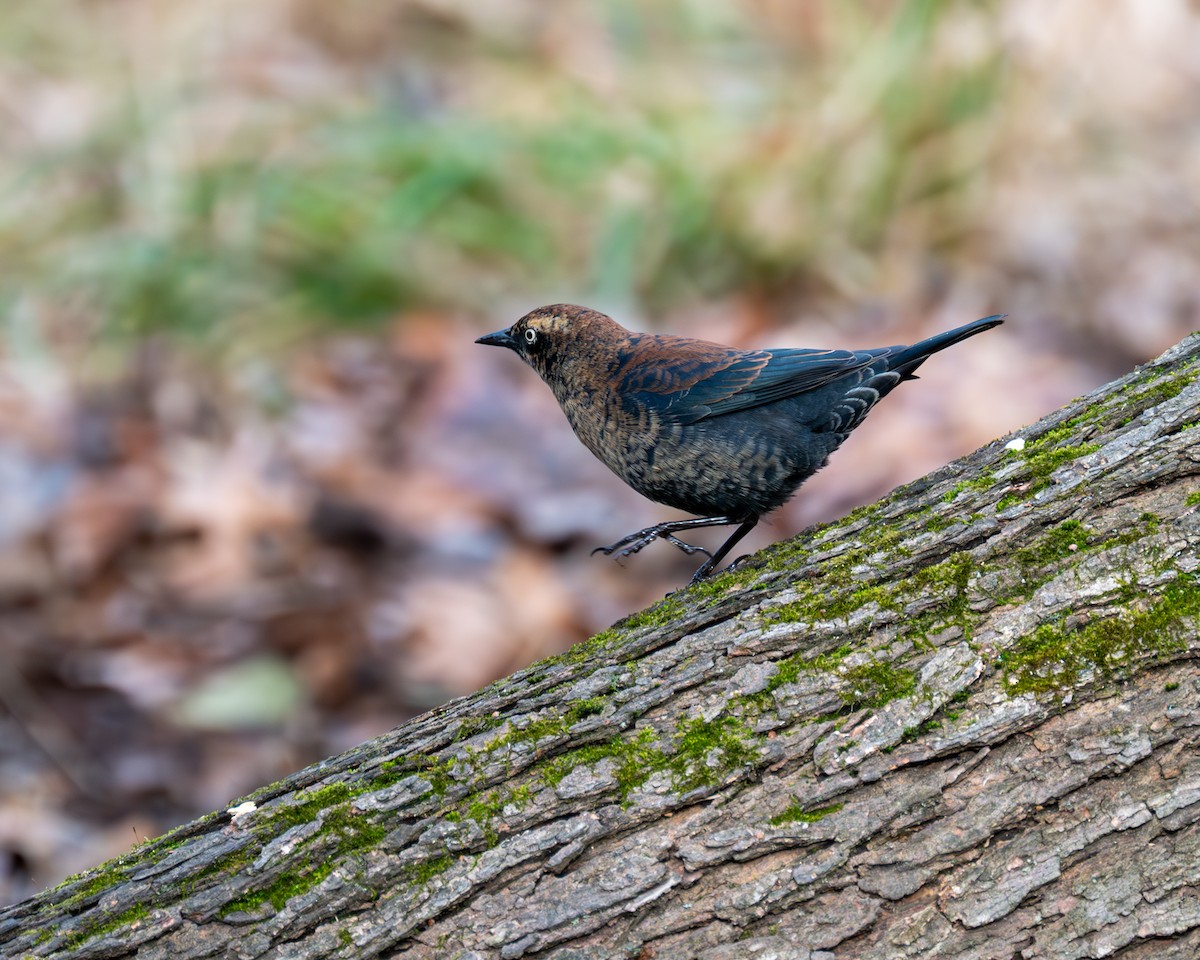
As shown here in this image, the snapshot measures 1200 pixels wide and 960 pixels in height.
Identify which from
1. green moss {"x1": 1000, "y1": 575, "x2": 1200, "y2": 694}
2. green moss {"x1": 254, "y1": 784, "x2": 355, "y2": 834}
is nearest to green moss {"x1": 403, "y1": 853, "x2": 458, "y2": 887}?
green moss {"x1": 254, "y1": 784, "x2": 355, "y2": 834}

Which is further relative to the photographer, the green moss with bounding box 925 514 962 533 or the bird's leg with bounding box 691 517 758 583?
the bird's leg with bounding box 691 517 758 583

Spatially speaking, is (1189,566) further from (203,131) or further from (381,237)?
(203,131)

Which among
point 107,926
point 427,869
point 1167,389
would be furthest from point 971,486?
point 107,926

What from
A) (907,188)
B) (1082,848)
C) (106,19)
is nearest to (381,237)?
(907,188)

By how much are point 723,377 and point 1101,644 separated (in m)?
1.44

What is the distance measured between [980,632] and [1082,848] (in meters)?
0.39

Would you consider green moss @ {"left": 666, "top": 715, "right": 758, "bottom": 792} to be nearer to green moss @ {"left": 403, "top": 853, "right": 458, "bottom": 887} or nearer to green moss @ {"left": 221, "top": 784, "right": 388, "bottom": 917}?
green moss @ {"left": 403, "top": 853, "right": 458, "bottom": 887}

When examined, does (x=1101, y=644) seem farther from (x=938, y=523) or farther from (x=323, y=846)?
(x=323, y=846)

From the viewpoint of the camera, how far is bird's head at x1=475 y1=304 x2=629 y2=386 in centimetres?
350

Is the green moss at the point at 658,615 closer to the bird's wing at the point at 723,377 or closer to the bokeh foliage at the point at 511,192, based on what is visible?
the bird's wing at the point at 723,377

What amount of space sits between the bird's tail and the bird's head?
823 millimetres

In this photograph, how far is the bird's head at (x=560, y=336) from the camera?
350cm

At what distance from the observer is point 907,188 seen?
6125 millimetres

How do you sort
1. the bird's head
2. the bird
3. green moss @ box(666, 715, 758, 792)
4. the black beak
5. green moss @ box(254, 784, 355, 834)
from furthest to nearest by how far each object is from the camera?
the black beak → the bird's head → the bird → green moss @ box(254, 784, 355, 834) → green moss @ box(666, 715, 758, 792)
